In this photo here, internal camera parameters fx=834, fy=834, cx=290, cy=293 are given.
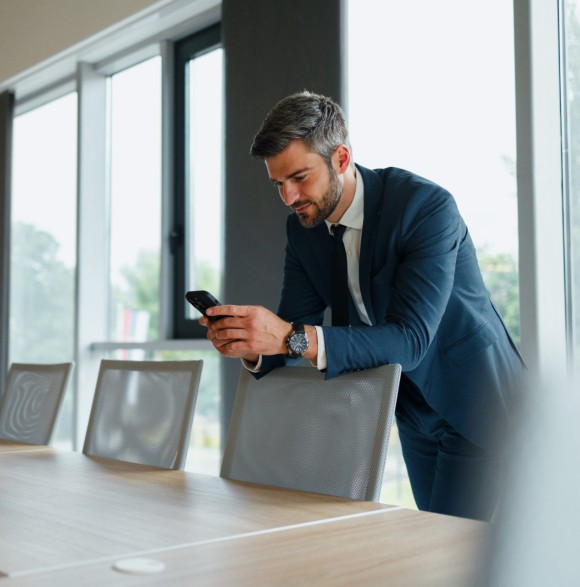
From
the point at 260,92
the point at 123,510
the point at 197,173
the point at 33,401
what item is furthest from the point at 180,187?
the point at 123,510

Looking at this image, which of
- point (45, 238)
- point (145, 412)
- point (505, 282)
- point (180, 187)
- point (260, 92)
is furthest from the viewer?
point (45, 238)

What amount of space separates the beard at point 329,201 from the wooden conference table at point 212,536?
2.48ft

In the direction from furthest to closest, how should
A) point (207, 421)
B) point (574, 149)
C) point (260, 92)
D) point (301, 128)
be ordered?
point (207, 421)
point (260, 92)
point (574, 149)
point (301, 128)

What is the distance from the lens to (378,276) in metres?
2.22

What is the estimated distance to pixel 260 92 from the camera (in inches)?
158

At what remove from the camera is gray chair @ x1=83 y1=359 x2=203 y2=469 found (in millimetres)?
2543

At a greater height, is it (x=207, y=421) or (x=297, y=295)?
(x=297, y=295)

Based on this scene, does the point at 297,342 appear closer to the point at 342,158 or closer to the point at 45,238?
the point at 342,158

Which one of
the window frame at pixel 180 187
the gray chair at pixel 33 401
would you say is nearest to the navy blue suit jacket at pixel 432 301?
the gray chair at pixel 33 401

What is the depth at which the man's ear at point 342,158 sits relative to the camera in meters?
2.30

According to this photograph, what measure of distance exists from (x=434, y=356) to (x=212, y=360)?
106 inches

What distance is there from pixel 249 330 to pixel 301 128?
0.60 metres

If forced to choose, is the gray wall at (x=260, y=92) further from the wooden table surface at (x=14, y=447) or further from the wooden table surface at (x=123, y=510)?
the wooden table surface at (x=123, y=510)

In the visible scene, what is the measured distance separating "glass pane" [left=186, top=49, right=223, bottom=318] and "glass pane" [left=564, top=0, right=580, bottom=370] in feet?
7.48
